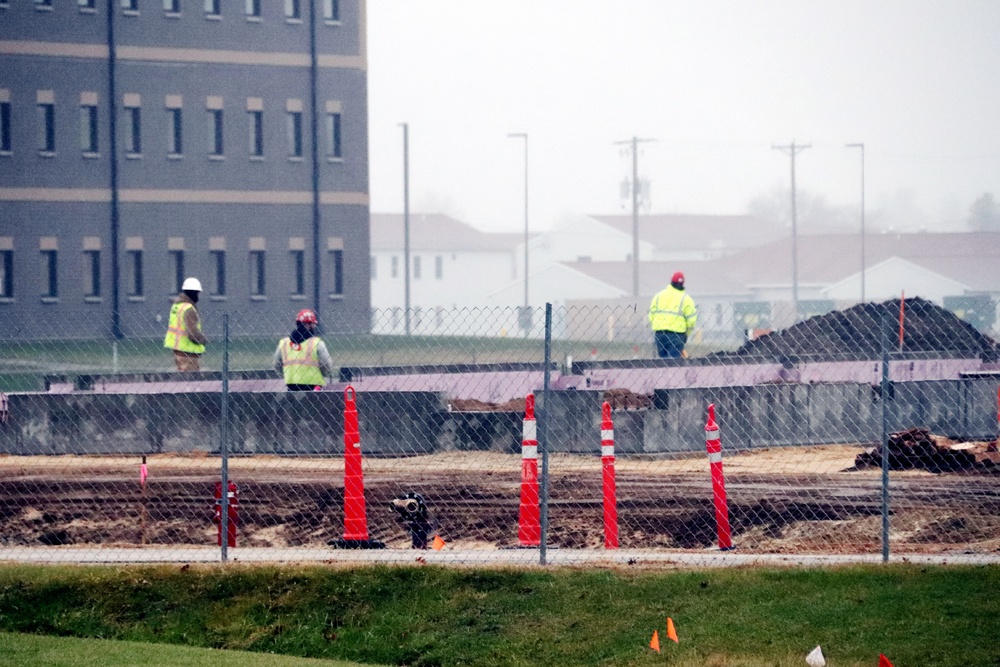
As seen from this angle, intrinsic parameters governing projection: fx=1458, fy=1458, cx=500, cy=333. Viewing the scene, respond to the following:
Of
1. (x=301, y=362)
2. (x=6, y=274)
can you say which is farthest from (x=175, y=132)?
(x=301, y=362)

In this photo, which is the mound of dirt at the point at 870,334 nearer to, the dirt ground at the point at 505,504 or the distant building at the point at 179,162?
the dirt ground at the point at 505,504

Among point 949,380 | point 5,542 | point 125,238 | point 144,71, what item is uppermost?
point 144,71

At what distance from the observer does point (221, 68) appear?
48625 millimetres

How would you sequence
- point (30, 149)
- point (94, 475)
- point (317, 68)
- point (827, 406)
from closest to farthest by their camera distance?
1. point (94, 475)
2. point (827, 406)
3. point (30, 149)
4. point (317, 68)

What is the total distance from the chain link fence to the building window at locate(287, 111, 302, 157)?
28.6 meters

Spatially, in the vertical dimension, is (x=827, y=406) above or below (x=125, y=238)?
below

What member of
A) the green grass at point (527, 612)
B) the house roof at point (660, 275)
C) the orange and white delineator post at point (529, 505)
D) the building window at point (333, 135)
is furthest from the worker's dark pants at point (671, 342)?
the house roof at point (660, 275)

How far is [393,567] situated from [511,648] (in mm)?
1423

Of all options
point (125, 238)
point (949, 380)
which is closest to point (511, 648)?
point (949, 380)

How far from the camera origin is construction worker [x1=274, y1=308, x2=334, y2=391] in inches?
707

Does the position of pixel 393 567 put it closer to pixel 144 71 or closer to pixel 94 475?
pixel 94 475

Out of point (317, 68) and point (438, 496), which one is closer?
point (438, 496)

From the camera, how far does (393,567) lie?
9930 mm

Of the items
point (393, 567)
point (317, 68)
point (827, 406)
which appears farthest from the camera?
point (317, 68)
